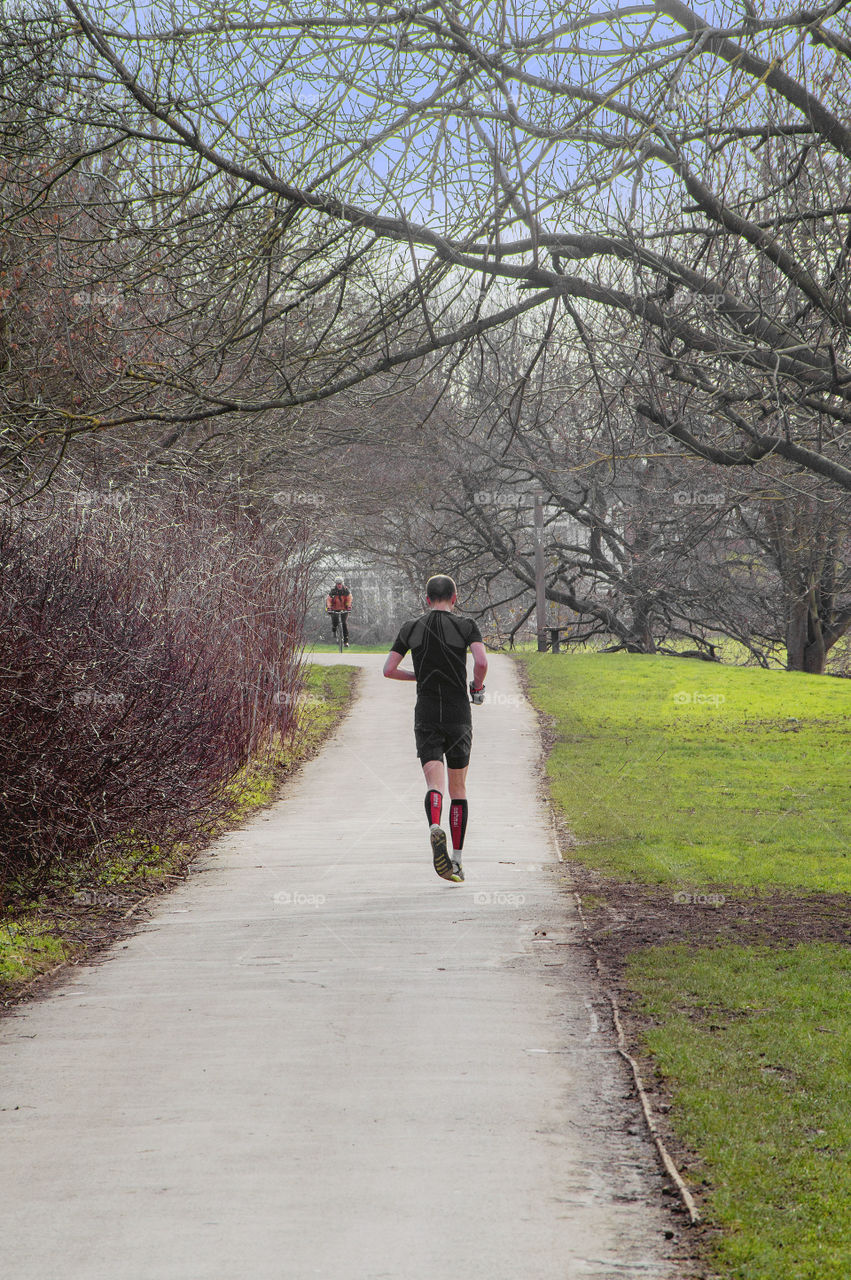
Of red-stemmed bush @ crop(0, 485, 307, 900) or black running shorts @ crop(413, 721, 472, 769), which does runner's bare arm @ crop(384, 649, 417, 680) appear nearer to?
black running shorts @ crop(413, 721, 472, 769)

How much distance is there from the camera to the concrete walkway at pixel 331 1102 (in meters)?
3.79

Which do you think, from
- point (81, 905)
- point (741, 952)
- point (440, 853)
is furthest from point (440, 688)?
point (81, 905)

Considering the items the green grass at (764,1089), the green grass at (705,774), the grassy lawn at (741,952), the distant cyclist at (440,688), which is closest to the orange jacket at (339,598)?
the green grass at (705,774)

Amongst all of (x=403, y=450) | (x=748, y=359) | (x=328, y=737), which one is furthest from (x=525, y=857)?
(x=403, y=450)

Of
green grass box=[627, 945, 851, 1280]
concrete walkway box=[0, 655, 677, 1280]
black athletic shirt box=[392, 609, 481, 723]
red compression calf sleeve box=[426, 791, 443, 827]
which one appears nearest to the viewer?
concrete walkway box=[0, 655, 677, 1280]

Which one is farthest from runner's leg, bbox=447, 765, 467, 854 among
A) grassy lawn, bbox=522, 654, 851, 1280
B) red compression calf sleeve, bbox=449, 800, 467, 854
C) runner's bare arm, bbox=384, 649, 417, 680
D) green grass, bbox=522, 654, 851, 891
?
green grass, bbox=522, 654, 851, 891

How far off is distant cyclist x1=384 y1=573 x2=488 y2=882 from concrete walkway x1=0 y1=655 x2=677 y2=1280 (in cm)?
74

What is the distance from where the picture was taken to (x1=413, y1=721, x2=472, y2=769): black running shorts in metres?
8.61

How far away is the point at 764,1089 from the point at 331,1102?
1.71 m

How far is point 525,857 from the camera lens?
1041 cm

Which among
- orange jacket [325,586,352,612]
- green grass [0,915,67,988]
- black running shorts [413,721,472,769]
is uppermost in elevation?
orange jacket [325,586,352,612]

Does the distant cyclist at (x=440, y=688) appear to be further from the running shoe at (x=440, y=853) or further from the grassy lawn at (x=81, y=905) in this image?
the grassy lawn at (x=81, y=905)

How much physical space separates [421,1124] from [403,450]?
28429 mm

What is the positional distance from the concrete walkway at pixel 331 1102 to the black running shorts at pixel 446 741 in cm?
96
